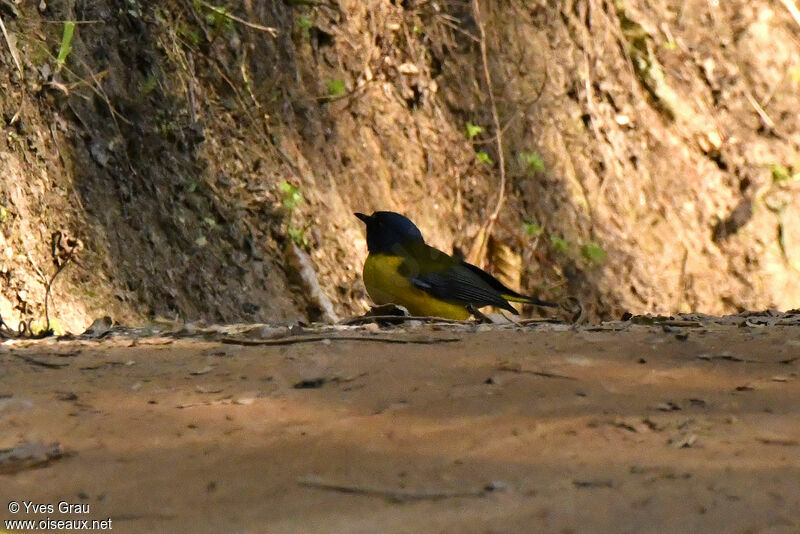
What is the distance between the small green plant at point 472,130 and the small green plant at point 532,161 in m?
0.59

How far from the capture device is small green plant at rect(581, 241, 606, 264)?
1176 centimetres


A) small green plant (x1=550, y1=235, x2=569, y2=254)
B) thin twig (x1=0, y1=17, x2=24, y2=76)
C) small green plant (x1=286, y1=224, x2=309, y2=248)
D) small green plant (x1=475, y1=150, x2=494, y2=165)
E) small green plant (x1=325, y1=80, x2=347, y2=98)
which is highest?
thin twig (x1=0, y1=17, x2=24, y2=76)

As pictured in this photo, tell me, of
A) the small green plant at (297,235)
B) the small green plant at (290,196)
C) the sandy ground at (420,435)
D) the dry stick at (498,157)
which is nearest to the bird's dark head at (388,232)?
the small green plant at (297,235)

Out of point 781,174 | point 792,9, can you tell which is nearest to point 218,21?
point 781,174

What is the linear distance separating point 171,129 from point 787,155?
28.4ft

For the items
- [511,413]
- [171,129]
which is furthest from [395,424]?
[171,129]

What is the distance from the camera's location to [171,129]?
797 cm

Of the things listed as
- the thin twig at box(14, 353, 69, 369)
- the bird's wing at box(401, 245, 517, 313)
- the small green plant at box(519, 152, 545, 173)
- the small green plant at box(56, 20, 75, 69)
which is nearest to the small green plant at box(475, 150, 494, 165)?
the small green plant at box(519, 152, 545, 173)

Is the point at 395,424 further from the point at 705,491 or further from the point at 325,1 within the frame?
the point at 325,1

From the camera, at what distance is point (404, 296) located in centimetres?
656

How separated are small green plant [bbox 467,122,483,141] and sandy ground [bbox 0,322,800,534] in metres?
7.89

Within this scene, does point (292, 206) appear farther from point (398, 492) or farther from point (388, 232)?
point (398, 492)

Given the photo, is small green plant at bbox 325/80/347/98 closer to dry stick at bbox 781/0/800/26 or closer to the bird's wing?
the bird's wing

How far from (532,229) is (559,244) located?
13.1 inches
